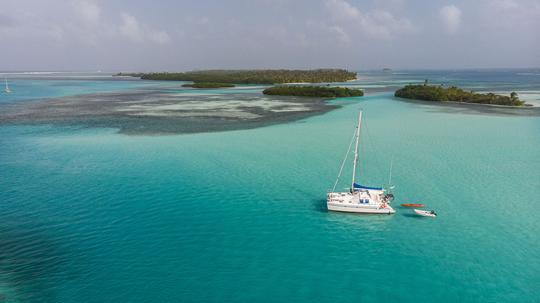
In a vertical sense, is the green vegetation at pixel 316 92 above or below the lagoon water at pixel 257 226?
above

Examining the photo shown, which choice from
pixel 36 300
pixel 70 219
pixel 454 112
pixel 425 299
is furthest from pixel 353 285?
pixel 454 112

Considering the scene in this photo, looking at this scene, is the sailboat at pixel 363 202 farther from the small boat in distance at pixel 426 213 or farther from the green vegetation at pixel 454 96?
the green vegetation at pixel 454 96

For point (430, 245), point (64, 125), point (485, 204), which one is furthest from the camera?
point (64, 125)

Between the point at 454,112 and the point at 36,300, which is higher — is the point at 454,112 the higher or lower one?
the higher one

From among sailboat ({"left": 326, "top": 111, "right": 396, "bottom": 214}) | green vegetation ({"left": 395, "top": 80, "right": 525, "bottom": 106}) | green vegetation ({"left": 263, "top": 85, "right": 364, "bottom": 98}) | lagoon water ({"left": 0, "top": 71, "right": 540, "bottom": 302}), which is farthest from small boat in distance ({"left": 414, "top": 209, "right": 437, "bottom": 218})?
green vegetation ({"left": 263, "top": 85, "right": 364, "bottom": 98})

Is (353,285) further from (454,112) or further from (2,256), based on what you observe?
(454,112)

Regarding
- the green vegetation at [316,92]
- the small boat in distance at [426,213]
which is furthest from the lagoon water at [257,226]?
the green vegetation at [316,92]
